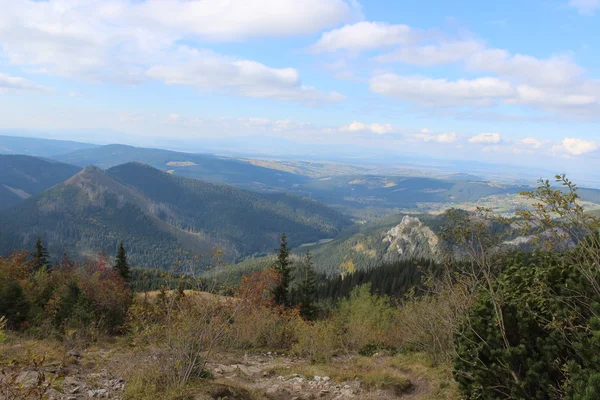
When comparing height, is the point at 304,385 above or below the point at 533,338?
below

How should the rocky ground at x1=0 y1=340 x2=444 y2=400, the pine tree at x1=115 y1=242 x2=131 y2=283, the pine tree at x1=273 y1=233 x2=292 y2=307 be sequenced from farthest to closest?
the pine tree at x1=115 y1=242 x2=131 y2=283, the pine tree at x1=273 y1=233 x2=292 y2=307, the rocky ground at x1=0 y1=340 x2=444 y2=400

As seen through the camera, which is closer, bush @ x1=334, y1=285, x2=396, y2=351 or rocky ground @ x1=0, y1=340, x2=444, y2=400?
rocky ground @ x1=0, y1=340, x2=444, y2=400

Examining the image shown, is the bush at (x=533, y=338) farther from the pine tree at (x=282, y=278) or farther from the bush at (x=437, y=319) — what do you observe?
the pine tree at (x=282, y=278)

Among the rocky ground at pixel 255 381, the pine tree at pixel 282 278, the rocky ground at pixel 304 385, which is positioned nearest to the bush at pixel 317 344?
the rocky ground at pixel 255 381

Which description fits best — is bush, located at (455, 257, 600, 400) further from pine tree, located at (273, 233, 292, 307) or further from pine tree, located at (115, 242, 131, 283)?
pine tree, located at (115, 242, 131, 283)

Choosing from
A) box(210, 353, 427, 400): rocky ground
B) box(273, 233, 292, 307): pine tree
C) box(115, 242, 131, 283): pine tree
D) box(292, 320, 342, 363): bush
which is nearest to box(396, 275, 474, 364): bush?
box(210, 353, 427, 400): rocky ground

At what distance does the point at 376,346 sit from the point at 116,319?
79.7 feet

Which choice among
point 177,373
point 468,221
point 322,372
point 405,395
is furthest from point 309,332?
point 468,221

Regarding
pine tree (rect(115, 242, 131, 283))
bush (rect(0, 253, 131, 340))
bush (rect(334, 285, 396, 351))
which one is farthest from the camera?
pine tree (rect(115, 242, 131, 283))

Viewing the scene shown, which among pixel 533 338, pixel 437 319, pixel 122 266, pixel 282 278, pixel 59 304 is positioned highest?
pixel 533 338

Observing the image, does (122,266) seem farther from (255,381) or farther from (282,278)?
(255,381)

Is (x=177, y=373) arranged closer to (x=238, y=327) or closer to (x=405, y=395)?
(x=405, y=395)

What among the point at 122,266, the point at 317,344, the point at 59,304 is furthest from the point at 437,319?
the point at 122,266

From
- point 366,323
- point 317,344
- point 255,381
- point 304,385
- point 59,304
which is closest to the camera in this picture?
point 304,385
